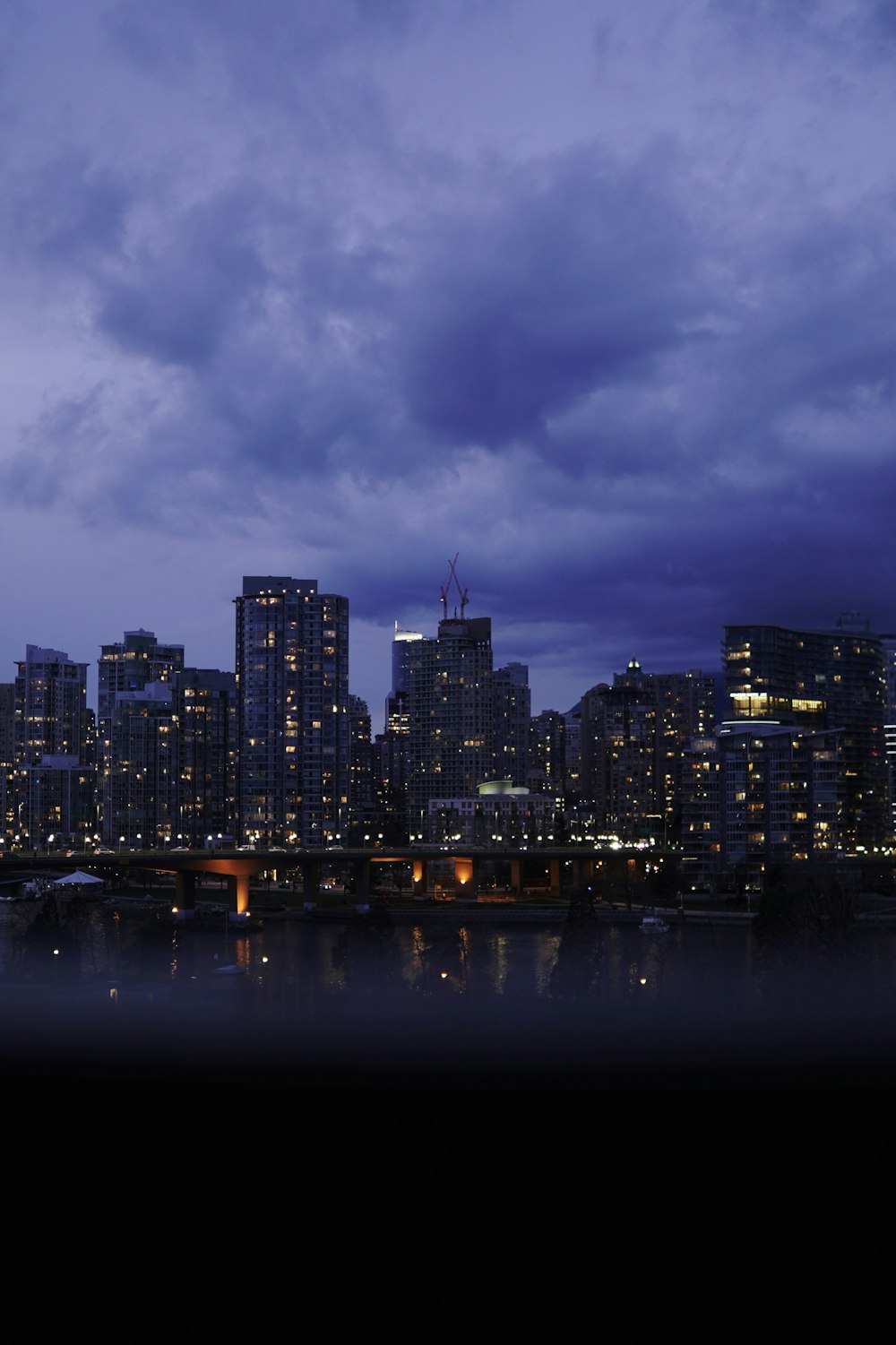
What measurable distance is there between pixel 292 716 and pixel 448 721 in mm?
10615

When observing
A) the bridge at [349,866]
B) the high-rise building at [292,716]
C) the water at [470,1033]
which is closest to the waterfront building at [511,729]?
the high-rise building at [292,716]

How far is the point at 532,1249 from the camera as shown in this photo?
1882 mm

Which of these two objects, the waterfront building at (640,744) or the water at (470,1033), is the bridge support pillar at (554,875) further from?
the water at (470,1033)

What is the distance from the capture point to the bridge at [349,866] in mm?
22984

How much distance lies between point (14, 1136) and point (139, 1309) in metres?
0.61

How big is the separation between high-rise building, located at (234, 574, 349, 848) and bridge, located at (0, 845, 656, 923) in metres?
11.1

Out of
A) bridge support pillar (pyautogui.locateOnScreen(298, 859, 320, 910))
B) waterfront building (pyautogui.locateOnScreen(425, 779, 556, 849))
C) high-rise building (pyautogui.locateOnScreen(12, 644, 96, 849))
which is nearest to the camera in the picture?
bridge support pillar (pyautogui.locateOnScreen(298, 859, 320, 910))

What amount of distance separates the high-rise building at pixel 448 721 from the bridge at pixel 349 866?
777 inches

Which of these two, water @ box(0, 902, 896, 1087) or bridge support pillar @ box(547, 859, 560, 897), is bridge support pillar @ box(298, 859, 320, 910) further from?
water @ box(0, 902, 896, 1087)

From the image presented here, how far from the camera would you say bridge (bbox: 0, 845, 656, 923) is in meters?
23.0

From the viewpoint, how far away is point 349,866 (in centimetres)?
2922

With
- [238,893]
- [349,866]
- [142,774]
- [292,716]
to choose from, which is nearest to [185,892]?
[238,893]

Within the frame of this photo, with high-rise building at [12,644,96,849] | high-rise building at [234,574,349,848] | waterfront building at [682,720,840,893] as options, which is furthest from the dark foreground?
high-rise building at [12,644,96,849]

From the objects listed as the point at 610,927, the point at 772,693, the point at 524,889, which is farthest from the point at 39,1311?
the point at 772,693
